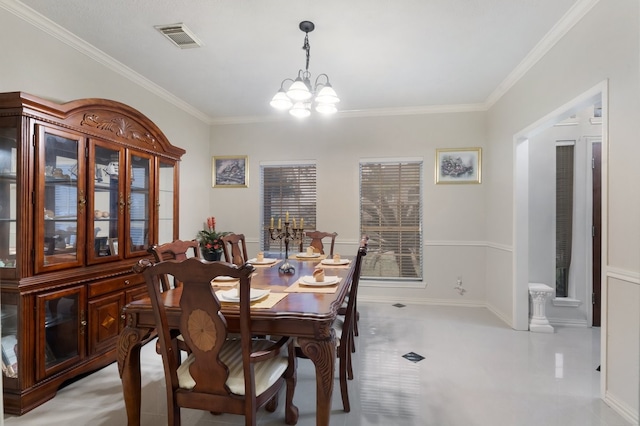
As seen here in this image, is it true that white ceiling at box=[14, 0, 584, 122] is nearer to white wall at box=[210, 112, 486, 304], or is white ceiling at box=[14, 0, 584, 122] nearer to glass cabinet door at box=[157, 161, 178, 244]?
white wall at box=[210, 112, 486, 304]

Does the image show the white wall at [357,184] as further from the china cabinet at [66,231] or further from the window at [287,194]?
the china cabinet at [66,231]

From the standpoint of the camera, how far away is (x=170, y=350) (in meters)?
1.58

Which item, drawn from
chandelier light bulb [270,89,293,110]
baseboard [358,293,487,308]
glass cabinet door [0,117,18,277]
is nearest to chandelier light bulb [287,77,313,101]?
chandelier light bulb [270,89,293,110]

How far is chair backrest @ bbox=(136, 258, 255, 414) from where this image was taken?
4.65 feet

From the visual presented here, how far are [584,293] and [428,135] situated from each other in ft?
8.43

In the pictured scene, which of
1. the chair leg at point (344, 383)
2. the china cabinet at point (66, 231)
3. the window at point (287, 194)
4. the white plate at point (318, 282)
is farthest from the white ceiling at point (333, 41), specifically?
the chair leg at point (344, 383)

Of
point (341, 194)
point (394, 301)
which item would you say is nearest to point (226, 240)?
point (341, 194)

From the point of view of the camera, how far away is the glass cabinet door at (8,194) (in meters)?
2.09

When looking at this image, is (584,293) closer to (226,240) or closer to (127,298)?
(226,240)

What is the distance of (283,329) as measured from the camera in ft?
5.24

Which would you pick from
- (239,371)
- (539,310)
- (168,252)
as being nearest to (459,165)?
(539,310)

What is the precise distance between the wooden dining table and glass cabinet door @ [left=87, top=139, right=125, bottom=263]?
1110 mm

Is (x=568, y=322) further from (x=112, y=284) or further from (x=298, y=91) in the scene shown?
(x=112, y=284)

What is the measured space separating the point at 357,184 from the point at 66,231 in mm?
3328
